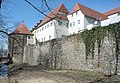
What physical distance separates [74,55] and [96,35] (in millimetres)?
4253

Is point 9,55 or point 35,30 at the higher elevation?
point 35,30

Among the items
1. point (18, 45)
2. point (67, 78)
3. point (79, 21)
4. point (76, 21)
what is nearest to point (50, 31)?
point (76, 21)

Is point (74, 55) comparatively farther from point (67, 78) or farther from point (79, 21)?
point (79, 21)

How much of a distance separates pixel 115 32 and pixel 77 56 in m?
5.69

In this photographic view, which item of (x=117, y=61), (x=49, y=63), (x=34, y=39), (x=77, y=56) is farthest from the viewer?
(x=34, y=39)

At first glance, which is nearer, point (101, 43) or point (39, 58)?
point (101, 43)

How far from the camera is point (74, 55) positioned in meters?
19.6

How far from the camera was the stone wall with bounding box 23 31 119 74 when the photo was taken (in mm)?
14684

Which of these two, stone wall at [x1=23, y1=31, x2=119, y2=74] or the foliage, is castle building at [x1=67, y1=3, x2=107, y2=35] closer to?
stone wall at [x1=23, y1=31, x2=119, y2=74]

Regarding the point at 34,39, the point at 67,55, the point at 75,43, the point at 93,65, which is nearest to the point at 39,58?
the point at 67,55

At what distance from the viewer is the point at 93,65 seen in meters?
16.4

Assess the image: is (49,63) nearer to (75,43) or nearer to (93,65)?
(75,43)

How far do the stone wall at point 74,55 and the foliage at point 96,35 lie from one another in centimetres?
35

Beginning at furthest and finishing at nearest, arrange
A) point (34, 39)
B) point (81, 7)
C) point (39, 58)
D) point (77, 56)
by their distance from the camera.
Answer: point (34, 39)
point (81, 7)
point (39, 58)
point (77, 56)
